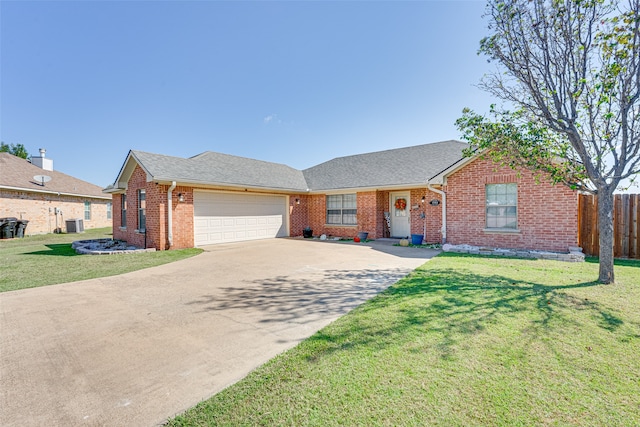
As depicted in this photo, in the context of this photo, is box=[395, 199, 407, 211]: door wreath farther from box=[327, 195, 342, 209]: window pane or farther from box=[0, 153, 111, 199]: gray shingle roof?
box=[0, 153, 111, 199]: gray shingle roof

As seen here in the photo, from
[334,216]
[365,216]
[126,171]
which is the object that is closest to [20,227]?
[126,171]

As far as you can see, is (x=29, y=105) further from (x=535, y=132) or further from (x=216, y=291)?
(x=535, y=132)

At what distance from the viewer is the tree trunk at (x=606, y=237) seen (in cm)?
571

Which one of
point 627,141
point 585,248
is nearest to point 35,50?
point 627,141

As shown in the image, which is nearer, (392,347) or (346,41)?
(392,347)

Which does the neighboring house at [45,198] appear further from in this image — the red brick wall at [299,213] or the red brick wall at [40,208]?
the red brick wall at [299,213]

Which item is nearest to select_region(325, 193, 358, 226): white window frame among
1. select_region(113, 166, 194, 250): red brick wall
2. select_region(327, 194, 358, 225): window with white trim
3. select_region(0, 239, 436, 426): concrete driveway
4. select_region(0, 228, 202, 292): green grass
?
select_region(327, 194, 358, 225): window with white trim

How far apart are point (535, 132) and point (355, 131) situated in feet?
Result: 40.0

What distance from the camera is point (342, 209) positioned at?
1628cm

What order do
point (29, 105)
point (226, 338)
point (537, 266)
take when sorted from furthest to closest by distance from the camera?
point (29, 105) → point (537, 266) → point (226, 338)

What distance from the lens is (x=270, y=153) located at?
23.5 metres

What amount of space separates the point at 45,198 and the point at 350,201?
2186 centimetres

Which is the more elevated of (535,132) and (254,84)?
(254,84)

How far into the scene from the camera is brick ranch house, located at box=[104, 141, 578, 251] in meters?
10.1
